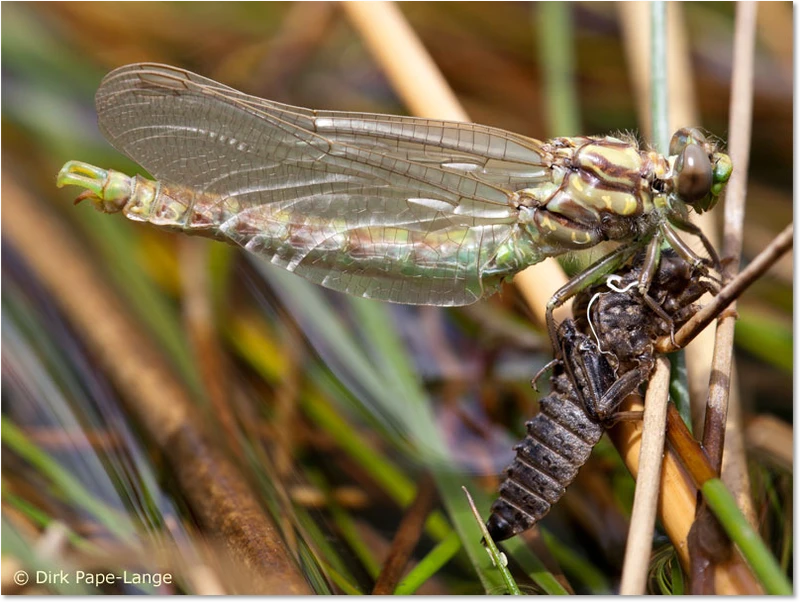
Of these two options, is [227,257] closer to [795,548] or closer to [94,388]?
[94,388]

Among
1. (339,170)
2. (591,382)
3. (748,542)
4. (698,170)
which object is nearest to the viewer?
(748,542)

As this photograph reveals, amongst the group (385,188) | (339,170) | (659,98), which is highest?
(339,170)

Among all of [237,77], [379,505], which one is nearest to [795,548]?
Answer: [379,505]

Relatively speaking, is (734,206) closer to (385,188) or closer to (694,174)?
(694,174)

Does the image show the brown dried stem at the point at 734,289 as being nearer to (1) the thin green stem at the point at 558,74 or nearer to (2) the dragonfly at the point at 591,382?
(2) the dragonfly at the point at 591,382

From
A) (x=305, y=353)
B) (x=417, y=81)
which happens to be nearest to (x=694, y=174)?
(x=417, y=81)

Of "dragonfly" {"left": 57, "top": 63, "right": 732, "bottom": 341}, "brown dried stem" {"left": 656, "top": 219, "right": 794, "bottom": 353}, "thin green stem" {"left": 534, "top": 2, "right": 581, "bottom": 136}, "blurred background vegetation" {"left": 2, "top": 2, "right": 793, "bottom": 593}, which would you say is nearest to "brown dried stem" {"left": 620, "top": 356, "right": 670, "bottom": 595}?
"brown dried stem" {"left": 656, "top": 219, "right": 794, "bottom": 353}

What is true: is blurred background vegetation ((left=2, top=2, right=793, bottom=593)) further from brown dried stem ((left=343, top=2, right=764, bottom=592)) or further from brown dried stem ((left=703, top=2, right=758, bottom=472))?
brown dried stem ((left=703, top=2, right=758, bottom=472))
